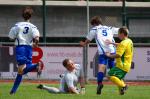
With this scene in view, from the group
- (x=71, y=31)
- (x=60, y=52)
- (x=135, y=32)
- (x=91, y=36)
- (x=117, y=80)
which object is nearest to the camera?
(x=117, y=80)

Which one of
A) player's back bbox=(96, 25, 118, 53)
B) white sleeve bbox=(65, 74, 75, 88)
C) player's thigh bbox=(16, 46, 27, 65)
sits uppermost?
player's back bbox=(96, 25, 118, 53)

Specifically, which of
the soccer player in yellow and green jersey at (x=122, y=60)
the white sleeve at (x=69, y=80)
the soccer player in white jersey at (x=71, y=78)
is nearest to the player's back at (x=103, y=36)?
the soccer player in yellow and green jersey at (x=122, y=60)

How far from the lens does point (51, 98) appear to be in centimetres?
1540

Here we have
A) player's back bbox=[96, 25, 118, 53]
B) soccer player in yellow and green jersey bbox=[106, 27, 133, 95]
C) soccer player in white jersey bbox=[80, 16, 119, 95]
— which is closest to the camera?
soccer player in yellow and green jersey bbox=[106, 27, 133, 95]

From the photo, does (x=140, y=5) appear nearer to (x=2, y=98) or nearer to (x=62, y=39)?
(x=62, y=39)

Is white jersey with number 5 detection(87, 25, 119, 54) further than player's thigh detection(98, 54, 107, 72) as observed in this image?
Yes

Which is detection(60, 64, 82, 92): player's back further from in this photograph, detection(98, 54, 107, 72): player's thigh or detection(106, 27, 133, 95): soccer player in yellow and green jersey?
detection(98, 54, 107, 72): player's thigh

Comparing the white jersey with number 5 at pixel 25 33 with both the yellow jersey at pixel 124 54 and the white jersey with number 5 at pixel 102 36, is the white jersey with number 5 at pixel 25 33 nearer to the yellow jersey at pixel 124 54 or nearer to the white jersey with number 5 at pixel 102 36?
the white jersey with number 5 at pixel 102 36

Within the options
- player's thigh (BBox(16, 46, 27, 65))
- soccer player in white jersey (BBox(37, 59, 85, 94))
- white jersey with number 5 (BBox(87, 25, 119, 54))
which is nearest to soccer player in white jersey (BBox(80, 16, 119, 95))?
white jersey with number 5 (BBox(87, 25, 119, 54))

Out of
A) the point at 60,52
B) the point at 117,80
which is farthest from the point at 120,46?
the point at 60,52

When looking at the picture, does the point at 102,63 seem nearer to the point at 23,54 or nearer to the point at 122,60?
the point at 122,60

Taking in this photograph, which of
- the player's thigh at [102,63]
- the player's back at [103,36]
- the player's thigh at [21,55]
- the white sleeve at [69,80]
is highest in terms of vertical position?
the player's back at [103,36]

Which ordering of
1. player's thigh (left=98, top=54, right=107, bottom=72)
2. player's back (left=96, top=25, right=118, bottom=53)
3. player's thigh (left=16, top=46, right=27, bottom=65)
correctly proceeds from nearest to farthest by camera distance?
player's thigh (left=16, top=46, right=27, bottom=65) → player's thigh (left=98, top=54, right=107, bottom=72) → player's back (left=96, top=25, right=118, bottom=53)

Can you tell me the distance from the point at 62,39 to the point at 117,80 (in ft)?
86.0
